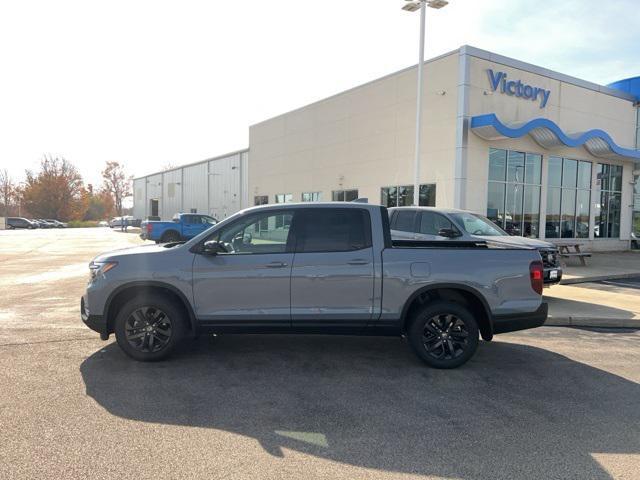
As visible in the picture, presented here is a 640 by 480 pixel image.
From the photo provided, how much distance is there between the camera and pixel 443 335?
209 inches

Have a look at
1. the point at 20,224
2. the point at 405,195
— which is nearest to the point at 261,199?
the point at 405,195

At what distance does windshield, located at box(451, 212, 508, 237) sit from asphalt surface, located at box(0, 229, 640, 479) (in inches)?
155

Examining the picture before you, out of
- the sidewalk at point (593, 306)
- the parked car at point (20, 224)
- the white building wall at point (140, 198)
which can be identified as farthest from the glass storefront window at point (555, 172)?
the parked car at point (20, 224)

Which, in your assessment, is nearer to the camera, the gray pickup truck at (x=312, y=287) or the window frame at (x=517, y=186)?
the gray pickup truck at (x=312, y=287)

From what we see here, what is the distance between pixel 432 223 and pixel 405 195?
9.59 meters

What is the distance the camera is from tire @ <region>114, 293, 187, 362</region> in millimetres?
5246

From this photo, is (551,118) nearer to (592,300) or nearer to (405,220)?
(592,300)

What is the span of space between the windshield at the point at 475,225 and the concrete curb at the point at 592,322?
2.80 m

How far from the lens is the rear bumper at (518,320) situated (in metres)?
5.29

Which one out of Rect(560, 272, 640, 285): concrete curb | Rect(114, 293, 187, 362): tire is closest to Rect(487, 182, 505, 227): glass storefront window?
Rect(560, 272, 640, 285): concrete curb

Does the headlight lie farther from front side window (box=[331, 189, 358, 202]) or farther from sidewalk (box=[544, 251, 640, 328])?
front side window (box=[331, 189, 358, 202])

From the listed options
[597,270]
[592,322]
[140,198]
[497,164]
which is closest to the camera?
[592,322]

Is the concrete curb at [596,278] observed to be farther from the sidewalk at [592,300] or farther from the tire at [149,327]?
the tire at [149,327]

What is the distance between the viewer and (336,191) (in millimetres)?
23969
